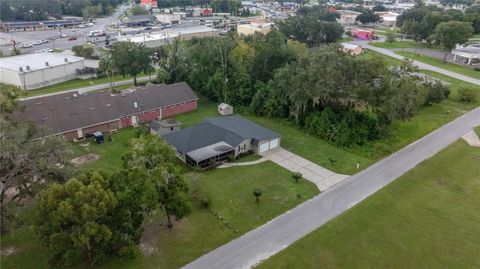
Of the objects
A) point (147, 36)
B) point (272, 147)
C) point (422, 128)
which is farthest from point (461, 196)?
point (147, 36)

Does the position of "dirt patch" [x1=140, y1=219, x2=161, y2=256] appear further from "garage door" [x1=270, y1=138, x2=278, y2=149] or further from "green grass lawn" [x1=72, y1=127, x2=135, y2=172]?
"garage door" [x1=270, y1=138, x2=278, y2=149]

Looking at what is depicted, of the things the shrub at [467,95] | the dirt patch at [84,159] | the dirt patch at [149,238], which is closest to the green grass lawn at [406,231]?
the dirt patch at [149,238]

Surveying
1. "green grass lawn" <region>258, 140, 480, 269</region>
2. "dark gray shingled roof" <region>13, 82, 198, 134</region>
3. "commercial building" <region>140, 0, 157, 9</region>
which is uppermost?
"commercial building" <region>140, 0, 157, 9</region>

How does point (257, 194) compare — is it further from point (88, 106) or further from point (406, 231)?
point (88, 106)

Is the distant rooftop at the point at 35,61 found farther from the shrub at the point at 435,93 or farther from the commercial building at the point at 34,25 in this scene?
the shrub at the point at 435,93

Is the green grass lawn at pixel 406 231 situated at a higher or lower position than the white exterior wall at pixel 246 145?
lower

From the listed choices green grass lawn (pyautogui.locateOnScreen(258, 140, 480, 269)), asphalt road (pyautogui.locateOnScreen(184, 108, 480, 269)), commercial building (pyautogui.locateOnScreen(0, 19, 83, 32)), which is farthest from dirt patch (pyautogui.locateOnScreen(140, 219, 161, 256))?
commercial building (pyautogui.locateOnScreen(0, 19, 83, 32))

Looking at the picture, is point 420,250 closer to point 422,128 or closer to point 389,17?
point 422,128
